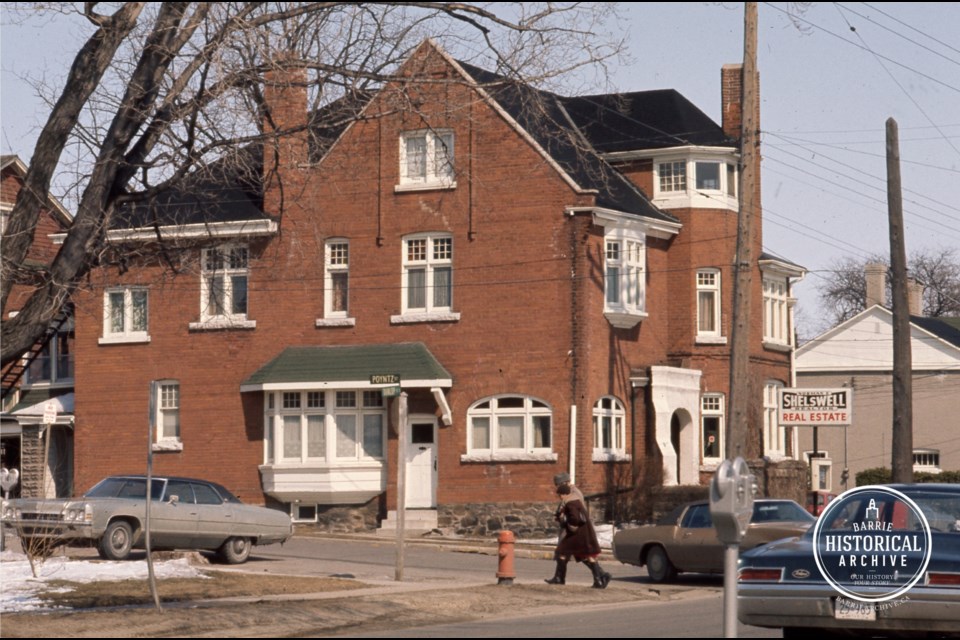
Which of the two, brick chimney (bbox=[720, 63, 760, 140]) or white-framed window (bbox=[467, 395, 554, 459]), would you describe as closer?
white-framed window (bbox=[467, 395, 554, 459])

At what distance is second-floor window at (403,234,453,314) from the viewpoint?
120 ft

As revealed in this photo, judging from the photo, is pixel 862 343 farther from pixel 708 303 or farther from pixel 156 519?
pixel 156 519

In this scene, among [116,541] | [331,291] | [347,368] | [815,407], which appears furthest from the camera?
[331,291]

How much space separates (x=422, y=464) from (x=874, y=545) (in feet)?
81.1

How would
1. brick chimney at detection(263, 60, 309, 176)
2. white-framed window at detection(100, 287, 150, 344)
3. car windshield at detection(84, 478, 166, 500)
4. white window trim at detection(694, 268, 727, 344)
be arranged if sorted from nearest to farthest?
1. brick chimney at detection(263, 60, 309, 176)
2. car windshield at detection(84, 478, 166, 500)
3. white window trim at detection(694, 268, 727, 344)
4. white-framed window at detection(100, 287, 150, 344)

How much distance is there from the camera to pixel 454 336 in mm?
36406

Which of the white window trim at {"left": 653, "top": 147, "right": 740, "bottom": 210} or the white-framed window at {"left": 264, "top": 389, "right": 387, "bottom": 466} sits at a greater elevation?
the white window trim at {"left": 653, "top": 147, "right": 740, "bottom": 210}

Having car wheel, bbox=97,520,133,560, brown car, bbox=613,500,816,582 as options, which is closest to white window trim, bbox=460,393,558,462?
brown car, bbox=613,500,816,582

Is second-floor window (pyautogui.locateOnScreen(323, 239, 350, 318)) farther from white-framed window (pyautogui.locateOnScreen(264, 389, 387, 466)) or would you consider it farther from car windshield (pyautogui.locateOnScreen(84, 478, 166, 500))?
car windshield (pyautogui.locateOnScreen(84, 478, 166, 500))

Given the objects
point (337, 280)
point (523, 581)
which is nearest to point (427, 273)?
point (337, 280)

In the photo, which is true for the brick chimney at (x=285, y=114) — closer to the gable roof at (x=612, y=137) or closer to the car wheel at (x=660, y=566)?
the car wheel at (x=660, y=566)

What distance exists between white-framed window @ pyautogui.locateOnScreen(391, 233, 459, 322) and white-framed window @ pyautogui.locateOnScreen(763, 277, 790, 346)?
1000 centimetres

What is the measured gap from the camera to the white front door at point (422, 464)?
36594 mm

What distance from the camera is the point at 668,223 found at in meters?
38.3
